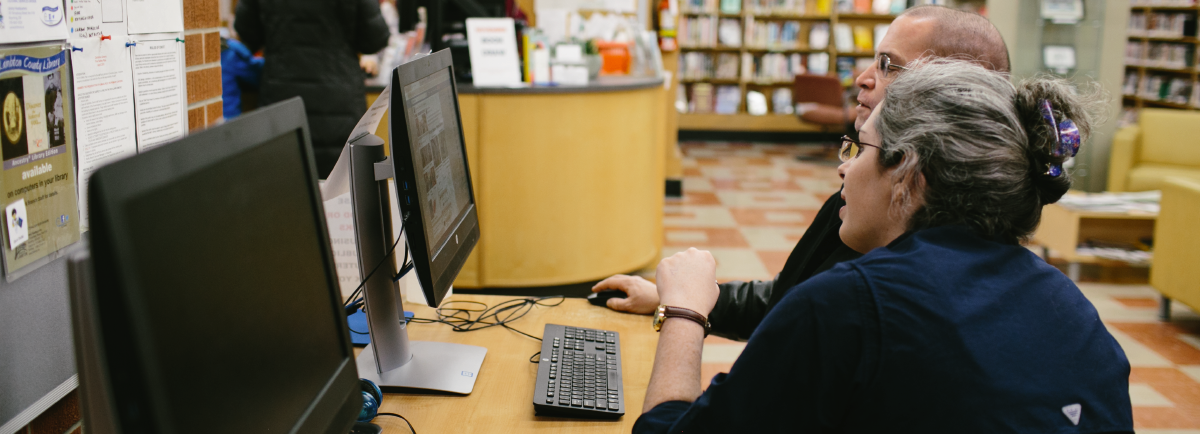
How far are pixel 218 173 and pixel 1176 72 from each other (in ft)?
30.6

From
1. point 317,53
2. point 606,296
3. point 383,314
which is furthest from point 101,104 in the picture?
point 317,53

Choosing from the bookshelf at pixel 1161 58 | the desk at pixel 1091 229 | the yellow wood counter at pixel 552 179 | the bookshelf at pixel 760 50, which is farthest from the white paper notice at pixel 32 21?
the bookshelf at pixel 760 50

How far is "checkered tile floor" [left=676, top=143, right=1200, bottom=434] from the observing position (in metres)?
3.13

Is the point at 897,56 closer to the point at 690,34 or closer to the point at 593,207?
the point at 593,207

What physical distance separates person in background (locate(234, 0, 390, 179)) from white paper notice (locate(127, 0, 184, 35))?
6.63 feet

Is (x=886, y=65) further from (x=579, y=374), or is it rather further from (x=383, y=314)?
(x=383, y=314)

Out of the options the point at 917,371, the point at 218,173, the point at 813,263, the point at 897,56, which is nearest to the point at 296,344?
the point at 218,173

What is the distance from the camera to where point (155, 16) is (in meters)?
1.38

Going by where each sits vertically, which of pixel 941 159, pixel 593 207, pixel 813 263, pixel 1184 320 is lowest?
pixel 1184 320

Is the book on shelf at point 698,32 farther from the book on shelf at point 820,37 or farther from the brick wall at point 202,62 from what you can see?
the brick wall at point 202,62

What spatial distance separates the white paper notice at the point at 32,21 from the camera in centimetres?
99

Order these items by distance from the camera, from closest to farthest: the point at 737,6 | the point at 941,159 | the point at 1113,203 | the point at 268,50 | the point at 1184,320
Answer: the point at 941,159 → the point at 268,50 → the point at 1184,320 → the point at 1113,203 → the point at 737,6

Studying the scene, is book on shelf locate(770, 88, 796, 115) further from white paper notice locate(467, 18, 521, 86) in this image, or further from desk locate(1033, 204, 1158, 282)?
white paper notice locate(467, 18, 521, 86)

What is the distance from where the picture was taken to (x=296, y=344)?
874 mm
